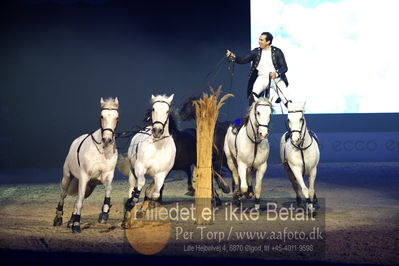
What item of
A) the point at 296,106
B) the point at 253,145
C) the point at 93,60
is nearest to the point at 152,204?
the point at 253,145

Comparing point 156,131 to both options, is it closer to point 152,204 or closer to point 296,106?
point 152,204

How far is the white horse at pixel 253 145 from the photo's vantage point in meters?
7.80

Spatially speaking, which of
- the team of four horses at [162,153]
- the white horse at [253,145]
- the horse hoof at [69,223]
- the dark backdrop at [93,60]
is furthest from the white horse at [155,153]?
the dark backdrop at [93,60]

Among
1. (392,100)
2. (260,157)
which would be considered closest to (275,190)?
(260,157)

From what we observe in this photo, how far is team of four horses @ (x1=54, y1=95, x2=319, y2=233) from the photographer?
700 cm

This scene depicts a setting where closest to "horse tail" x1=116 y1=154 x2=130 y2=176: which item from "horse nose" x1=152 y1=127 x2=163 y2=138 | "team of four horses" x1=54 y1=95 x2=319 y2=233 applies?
"team of four horses" x1=54 y1=95 x2=319 y2=233

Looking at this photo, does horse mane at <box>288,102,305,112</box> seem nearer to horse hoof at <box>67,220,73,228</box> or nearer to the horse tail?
the horse tail

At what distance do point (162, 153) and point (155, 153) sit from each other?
3.6 inches

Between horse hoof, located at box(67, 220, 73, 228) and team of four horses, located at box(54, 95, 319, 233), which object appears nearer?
team of four horses, located at box(54, 95, 319, 233)

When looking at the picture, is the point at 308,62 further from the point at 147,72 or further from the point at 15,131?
the point at 15,131

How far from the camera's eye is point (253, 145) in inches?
326

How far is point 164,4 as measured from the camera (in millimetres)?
16203

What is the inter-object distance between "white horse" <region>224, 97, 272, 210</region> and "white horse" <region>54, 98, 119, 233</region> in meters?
1.95

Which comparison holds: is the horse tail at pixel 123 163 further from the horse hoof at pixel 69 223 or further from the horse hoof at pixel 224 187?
the horse hoof at pixel 224 187
